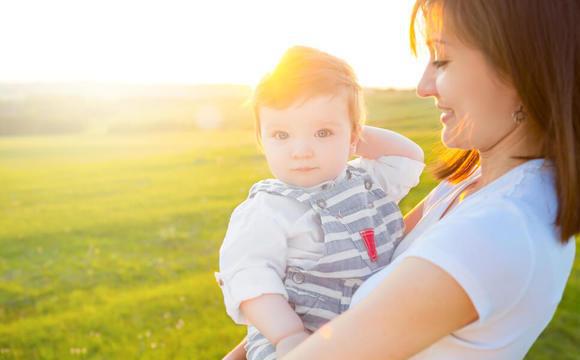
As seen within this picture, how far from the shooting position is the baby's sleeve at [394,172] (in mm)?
2955

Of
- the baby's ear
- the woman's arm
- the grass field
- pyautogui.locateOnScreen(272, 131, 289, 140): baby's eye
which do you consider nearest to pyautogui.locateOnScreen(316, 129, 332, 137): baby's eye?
pyautogui.locateOnScreen(272, 131, 289, 140): baby's eye

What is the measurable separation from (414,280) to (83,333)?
652cm

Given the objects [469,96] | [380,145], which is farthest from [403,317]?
[380,145]

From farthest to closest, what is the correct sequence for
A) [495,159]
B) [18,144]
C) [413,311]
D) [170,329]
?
[18,144] → [170,329] → [495,159] → [413,311]

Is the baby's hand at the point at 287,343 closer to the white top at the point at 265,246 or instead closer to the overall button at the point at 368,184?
the white top at the point at 265,246

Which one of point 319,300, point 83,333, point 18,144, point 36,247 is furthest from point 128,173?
point 319,300

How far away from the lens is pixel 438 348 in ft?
5.87

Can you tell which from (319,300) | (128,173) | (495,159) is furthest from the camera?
(128,173)

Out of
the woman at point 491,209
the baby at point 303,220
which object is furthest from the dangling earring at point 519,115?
the baby at point 303,220

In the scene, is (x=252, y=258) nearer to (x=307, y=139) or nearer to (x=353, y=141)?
(x=307, y=139)

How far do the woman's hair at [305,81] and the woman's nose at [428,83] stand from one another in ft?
1.57

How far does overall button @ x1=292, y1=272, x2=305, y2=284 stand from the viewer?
243cm

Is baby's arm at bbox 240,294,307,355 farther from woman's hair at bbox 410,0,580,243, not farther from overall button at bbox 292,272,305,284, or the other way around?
woman's hair at bbox 410,0,580,243

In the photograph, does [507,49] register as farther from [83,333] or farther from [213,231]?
[213,231]
